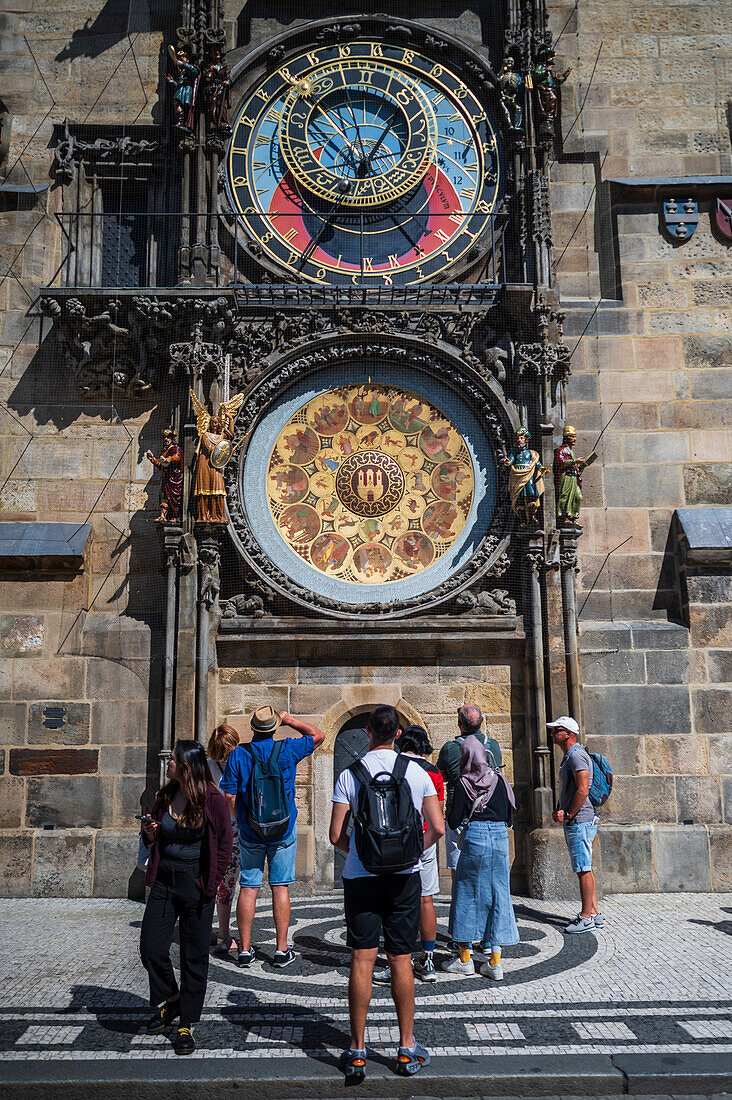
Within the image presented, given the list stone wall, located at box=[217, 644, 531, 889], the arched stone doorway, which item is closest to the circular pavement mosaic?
stone wall, located at box=[217, 644, 531, 889]

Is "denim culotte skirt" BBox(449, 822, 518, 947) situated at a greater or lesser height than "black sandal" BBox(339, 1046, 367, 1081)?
greater

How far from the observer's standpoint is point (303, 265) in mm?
11203

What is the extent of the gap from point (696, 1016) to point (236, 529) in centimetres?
650

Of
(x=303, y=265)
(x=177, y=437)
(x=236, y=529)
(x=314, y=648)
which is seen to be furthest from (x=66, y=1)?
(x=314, y=648)

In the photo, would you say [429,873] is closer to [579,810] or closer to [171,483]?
[579,810]

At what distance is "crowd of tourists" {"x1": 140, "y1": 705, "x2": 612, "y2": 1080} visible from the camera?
4645mm

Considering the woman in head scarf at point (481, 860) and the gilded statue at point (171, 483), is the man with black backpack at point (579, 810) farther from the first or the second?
the gilded statue at point (171, 483)

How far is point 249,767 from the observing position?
22.1 feet

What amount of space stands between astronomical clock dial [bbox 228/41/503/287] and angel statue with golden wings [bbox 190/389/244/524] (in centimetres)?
214

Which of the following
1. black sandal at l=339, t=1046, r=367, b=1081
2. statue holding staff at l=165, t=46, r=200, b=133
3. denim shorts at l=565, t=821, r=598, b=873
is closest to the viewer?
black sandal at l=339, t=1046, r=367, b=1081

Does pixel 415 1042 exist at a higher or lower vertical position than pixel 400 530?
lower

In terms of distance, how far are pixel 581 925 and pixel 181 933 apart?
398 centimetres

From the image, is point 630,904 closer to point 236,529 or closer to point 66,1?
point 236,529

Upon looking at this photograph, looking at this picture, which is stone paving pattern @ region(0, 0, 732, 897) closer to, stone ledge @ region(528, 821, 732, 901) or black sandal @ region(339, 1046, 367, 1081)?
stone ledge @ region(528, 821, 732, 901)
